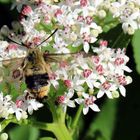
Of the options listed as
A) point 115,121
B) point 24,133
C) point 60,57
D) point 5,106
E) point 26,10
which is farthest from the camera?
point 115,121

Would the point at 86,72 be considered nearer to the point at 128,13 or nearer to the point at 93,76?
the point at 93,76

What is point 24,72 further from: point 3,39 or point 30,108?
point 3,39

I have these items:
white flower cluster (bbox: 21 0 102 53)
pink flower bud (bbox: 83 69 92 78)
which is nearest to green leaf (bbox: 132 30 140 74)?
white flower cluster (bbox: 21 0 102 53)

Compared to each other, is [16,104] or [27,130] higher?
[16,104]

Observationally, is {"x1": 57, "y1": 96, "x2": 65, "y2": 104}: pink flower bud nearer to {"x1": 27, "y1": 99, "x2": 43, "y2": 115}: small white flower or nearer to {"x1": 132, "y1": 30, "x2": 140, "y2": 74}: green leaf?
A: {"x1": 27, "y1": 99, "x2": 43, "y2": 115}: small white flower

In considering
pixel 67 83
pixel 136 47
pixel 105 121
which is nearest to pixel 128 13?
pixel 136 47

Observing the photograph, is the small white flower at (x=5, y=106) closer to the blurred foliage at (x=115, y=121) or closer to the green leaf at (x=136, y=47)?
the blurred foliage at (x=115, y=121)

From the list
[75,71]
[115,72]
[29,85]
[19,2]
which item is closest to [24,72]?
[29,85]
